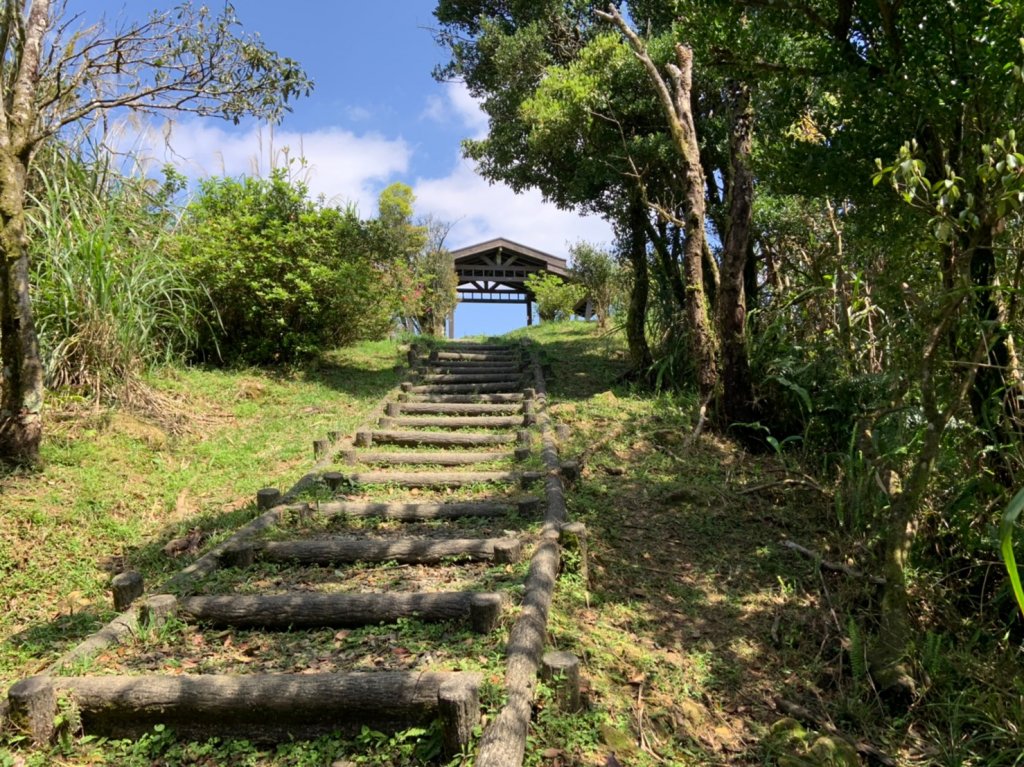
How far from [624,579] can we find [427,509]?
145 centimetres

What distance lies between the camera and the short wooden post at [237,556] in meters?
4.04

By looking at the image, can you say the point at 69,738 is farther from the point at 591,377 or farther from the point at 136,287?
the point at 591,377

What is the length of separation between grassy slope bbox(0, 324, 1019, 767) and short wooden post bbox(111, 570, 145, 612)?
29cm

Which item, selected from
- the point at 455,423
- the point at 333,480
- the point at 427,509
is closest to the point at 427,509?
the point at 427,509

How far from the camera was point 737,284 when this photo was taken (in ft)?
20.4

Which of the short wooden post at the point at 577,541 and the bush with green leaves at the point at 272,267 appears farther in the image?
the bush with green leaves at the point at 272,267

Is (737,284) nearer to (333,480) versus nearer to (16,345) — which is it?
(333,480)

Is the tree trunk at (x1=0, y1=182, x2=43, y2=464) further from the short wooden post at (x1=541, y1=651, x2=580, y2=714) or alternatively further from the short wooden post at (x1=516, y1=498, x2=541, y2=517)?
the short wooden post at (x1=541, y1=651, x2=580, y2=714)

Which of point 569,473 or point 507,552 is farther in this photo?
point 569,473

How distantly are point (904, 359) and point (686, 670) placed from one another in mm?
2216

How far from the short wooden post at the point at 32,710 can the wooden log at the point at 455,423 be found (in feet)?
15.2

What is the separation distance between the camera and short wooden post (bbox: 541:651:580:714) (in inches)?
108

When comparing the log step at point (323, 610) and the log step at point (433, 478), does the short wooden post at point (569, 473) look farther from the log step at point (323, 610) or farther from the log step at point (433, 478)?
the log step at point (323, 610)

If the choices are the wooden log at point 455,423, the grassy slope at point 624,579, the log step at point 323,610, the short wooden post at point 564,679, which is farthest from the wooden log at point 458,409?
the short wooden post at point 564,679
